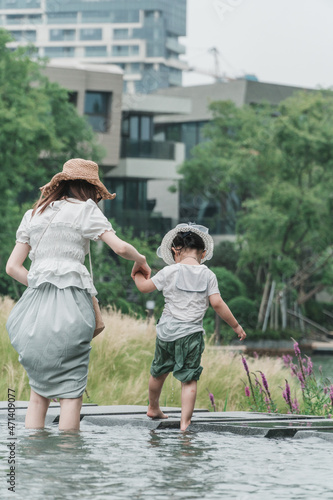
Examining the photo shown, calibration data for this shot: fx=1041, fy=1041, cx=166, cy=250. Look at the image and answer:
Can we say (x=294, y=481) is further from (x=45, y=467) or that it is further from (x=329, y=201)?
(x=329, y=201)

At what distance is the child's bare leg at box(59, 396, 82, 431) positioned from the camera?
553 centimetres

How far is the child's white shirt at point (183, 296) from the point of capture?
668cm

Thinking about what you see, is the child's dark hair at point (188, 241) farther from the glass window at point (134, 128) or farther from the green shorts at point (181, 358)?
the glass window at point (134, 128)

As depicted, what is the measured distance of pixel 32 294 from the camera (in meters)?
5.63

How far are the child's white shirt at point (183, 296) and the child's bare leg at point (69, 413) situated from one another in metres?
1.26

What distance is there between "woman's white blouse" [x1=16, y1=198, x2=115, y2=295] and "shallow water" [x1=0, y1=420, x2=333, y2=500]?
0.84 meters

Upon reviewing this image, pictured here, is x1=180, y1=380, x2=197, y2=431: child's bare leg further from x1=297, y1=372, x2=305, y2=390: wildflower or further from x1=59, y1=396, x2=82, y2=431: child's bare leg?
x1=297, y1=372, x2=305, y2=390: wildflower

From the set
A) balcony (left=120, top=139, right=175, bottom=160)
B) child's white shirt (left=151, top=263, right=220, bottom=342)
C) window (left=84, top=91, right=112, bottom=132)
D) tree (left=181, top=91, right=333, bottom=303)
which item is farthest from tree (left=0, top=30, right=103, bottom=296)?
child's white shirt (left=151, top=263, right=220, bottom=342)

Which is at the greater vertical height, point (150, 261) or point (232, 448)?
point (150, 261)

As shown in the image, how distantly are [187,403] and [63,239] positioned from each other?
149 cm

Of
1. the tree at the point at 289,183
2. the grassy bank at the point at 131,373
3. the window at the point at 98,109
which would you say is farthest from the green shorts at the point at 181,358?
the window at the point at 98,109

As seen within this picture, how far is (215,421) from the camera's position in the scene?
6.73 meters

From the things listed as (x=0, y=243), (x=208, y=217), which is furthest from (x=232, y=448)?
(x=208, y=217)

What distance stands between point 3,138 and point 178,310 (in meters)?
27.0
